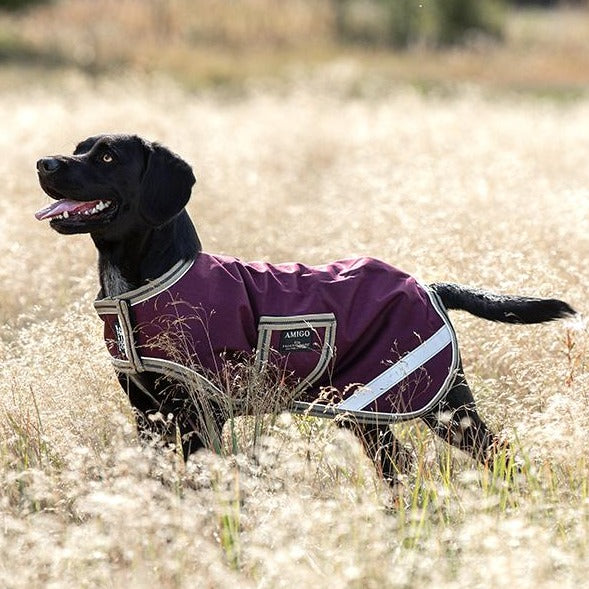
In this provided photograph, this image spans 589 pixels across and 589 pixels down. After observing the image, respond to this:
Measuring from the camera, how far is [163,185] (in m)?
3.67

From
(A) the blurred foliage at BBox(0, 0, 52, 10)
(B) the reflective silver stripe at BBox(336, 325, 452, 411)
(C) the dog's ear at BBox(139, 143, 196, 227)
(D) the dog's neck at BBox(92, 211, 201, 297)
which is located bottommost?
(A) the blurred foliage at BBox(0, 0, 52, 10)

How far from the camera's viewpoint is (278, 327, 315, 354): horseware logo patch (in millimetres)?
3576

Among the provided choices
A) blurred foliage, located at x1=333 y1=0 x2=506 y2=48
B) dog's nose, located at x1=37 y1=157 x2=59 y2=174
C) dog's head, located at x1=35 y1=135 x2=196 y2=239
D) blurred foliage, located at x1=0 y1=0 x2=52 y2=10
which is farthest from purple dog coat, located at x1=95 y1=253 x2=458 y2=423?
blurred foliage, located at x1=333 y1=0 x2=506 y2=48

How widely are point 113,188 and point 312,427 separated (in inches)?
43.5

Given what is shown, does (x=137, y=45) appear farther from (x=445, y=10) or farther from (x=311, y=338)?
(x=311, y=338)

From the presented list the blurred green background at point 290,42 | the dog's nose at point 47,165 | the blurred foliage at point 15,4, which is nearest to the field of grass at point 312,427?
the dog's nose at point 47,165

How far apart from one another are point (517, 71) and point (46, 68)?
1152cm

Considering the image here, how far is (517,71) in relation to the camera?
26500mm

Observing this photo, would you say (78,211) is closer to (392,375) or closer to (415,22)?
(392,375)

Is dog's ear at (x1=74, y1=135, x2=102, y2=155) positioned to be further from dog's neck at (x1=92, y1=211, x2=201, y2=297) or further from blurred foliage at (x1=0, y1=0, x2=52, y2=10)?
blurred foliage at (x1=0, y1=0, x2=52, y2=10)

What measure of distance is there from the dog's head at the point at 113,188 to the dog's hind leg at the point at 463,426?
3.74ft

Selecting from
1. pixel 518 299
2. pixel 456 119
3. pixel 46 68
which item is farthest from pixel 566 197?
pixel 46 68

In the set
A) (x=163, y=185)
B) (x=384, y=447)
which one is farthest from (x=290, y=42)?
(x=384, y=447)

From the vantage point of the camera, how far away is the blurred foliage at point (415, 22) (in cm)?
2992
